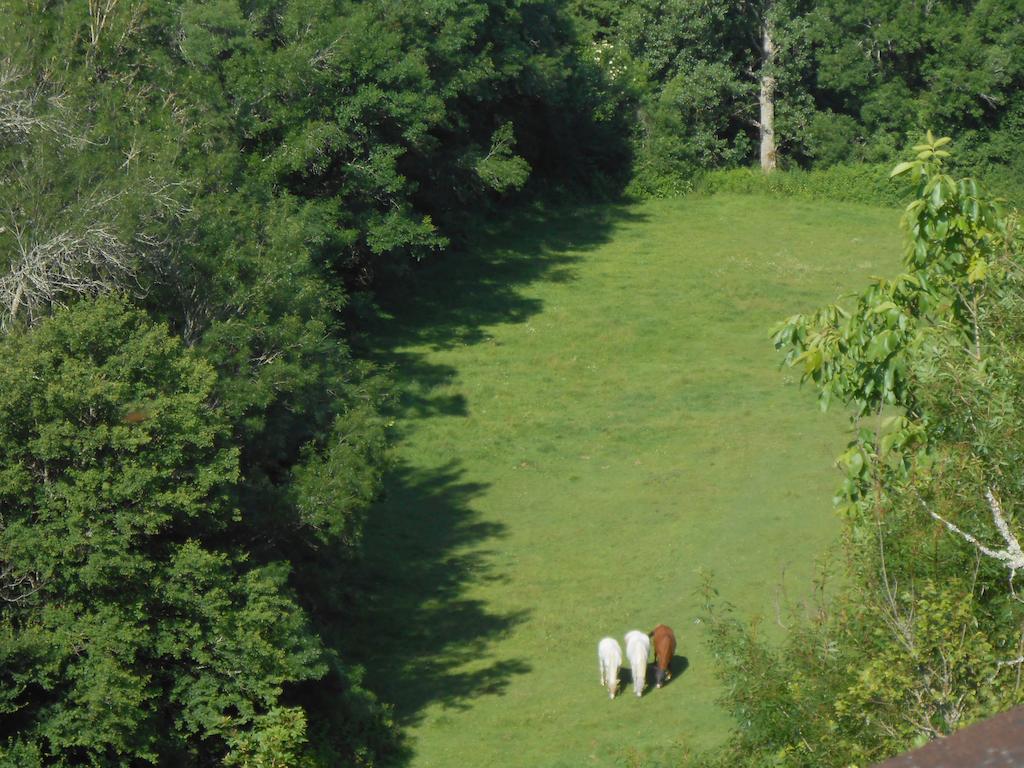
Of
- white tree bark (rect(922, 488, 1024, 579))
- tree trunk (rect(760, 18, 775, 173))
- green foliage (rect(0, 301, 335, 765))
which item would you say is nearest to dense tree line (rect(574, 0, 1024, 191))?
tree trunk (rect(760, 18, 775, 173))

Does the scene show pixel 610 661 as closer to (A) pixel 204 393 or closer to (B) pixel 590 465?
(A) pixel 204 393

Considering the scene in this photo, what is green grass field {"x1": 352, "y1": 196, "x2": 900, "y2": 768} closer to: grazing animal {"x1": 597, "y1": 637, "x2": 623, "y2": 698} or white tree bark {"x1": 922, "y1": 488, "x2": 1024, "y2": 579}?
grazing animal {"x1": 597, "y1": 637, "x2": 623, "y2": 698}

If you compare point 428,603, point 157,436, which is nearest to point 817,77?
point 428,603

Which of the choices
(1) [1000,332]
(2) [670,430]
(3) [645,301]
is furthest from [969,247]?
(3) [645,301]

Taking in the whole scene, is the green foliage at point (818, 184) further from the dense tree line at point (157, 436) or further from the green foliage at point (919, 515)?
the green foliage at point (919, 515)

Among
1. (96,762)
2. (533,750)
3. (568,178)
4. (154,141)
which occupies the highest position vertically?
(154,141)

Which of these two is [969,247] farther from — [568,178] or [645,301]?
[568,178]

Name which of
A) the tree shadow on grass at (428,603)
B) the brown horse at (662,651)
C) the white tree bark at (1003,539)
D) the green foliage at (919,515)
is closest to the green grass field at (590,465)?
the tree shadow on grass at (428,603)
